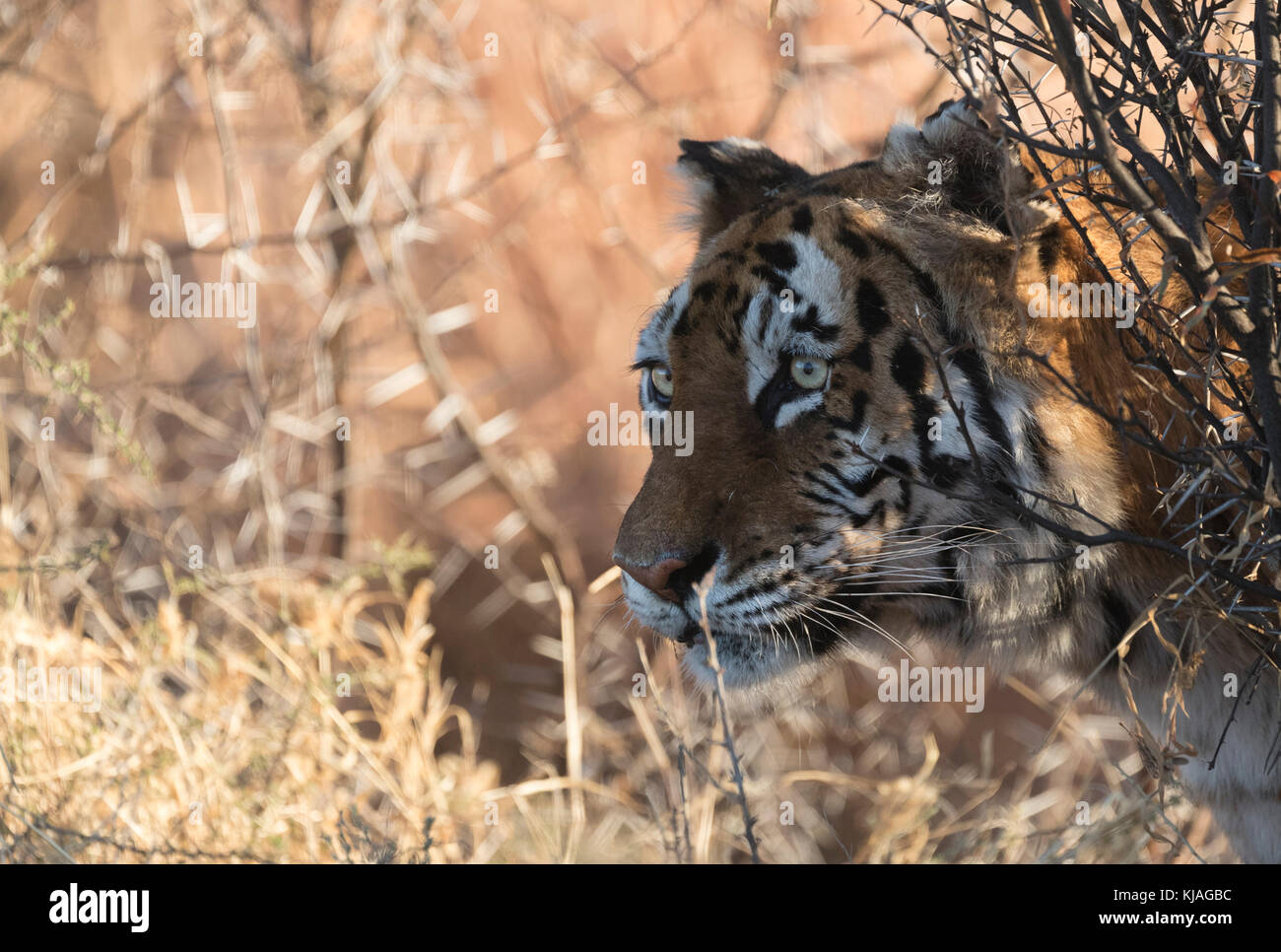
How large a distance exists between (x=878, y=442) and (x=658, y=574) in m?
0.50

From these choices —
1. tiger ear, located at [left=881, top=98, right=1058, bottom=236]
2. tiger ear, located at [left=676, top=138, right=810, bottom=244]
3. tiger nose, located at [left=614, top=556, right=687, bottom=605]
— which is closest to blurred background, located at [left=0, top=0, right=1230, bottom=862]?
tiger nose, located at [left=614, top=556, right=687, bottom=605]

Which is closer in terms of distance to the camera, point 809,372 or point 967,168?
point 967,168

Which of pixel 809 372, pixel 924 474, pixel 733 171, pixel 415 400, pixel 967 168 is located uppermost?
pixel 733 171

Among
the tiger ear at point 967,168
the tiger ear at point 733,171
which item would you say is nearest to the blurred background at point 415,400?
the tiger ear at point 733,171

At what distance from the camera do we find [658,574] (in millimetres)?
2129

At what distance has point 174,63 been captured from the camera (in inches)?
180

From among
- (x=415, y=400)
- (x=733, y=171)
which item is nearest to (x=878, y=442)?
(x=733, y=171)

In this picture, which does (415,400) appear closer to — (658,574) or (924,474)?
(658,574)

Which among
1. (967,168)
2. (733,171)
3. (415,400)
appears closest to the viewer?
(967,168)

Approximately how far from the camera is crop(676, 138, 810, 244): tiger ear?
2.73 meters

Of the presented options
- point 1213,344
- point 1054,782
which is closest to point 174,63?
point 1213,344

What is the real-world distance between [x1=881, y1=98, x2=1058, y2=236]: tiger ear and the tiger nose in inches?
33.6

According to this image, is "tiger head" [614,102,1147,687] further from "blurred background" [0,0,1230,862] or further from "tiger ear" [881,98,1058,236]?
"blurred background" [0,0,1230,862]

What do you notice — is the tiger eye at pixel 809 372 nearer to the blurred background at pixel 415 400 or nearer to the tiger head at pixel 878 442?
the tiger head at pixel 878 442
